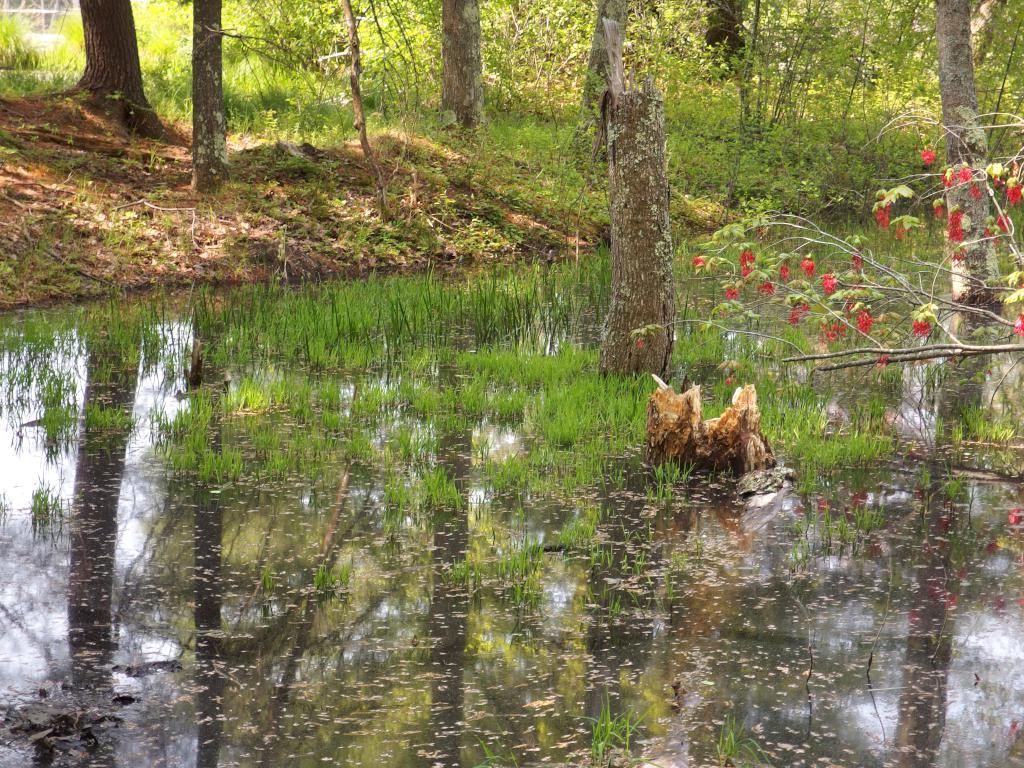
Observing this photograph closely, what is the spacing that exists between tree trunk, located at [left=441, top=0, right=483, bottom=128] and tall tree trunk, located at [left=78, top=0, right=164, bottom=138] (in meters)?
5.52

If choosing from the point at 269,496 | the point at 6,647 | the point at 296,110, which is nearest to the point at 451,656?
the point at 6,647

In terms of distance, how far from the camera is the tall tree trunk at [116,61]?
13945 mm

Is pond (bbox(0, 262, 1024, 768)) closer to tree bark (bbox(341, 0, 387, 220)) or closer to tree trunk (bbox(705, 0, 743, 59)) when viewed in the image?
tree bark (bbox(341, 0, 387, 220))

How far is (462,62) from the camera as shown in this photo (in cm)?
1844

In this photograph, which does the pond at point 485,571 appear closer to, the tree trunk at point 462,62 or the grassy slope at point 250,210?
the grassy slope at point 250,210

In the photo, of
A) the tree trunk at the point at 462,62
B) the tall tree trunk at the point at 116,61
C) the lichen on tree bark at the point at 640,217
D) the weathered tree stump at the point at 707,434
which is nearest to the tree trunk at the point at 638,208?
the lichen on tree bark at the point at 640,217

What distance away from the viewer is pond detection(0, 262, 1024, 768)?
361cm

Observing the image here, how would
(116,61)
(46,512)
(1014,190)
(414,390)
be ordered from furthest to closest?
(116,61), (414,390), (1014,190), (46,512)

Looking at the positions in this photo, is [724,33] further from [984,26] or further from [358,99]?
[358,99]

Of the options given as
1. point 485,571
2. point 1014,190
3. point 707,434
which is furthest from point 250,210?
point 1014,190

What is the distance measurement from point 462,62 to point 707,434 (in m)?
13.4

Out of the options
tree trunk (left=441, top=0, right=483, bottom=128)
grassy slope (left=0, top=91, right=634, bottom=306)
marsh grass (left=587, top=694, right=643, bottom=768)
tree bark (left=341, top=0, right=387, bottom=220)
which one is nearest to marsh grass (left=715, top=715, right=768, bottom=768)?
marsh grass (left=587, top=694, right=643, bottom=768)

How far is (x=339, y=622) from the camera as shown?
173 inches

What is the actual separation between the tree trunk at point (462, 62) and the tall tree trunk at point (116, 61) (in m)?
5.52
